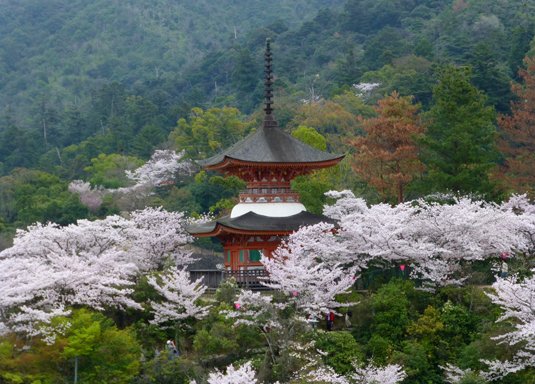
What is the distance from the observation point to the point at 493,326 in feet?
69.1

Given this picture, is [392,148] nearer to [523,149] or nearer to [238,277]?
[523,149]

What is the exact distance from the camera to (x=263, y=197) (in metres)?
27.0

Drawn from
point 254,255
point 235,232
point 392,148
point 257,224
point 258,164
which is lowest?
point 254,255

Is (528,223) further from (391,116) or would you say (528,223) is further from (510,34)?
(510,34)

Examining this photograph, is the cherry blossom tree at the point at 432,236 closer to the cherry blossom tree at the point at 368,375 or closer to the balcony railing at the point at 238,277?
the balcony railing at the point at 238,277

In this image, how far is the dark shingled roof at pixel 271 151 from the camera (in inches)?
1035

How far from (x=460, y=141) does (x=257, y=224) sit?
388 inches

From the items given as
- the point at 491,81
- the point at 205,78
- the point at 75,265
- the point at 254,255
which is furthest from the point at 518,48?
the point at 75,265

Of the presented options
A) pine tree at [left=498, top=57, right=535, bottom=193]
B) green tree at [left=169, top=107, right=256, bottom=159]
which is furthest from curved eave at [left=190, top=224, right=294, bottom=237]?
green tree at [left=169, top=107, right=256, bottom=159]

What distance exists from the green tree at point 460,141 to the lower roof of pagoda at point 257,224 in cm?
640

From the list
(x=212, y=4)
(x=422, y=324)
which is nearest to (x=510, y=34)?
(x=422, y=324)

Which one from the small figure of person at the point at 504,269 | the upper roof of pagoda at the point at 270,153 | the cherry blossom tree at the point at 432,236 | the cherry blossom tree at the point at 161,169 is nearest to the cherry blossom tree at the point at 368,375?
the cherry blossom tree at the point at 432,236

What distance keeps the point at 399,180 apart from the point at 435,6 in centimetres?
7120

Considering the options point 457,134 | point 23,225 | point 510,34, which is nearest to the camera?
point 457,134
